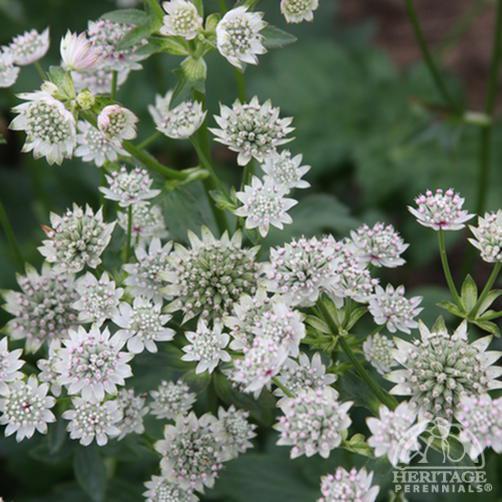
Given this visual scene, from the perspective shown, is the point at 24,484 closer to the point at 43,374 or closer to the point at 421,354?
the point at 43,374

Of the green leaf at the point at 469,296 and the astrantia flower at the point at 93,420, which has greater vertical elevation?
the green leaf at the point at 469,296

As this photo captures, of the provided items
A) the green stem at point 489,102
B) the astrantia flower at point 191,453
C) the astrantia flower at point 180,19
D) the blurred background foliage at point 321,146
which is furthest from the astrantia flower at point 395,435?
the green stem at point 489,102

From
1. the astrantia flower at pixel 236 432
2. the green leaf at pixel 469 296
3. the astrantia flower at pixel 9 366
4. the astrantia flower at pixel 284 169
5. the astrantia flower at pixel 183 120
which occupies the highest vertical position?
the astrantia flower at pixel 183 120

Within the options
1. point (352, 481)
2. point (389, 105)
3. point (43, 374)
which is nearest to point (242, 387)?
point (352, 481)

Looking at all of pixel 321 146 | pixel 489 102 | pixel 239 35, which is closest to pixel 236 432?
pixel 239 35

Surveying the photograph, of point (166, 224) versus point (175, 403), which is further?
point (166, 224)

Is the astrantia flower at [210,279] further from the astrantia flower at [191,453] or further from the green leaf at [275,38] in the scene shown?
the green leaf at [275,38]

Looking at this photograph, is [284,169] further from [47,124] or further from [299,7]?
[47,124]
